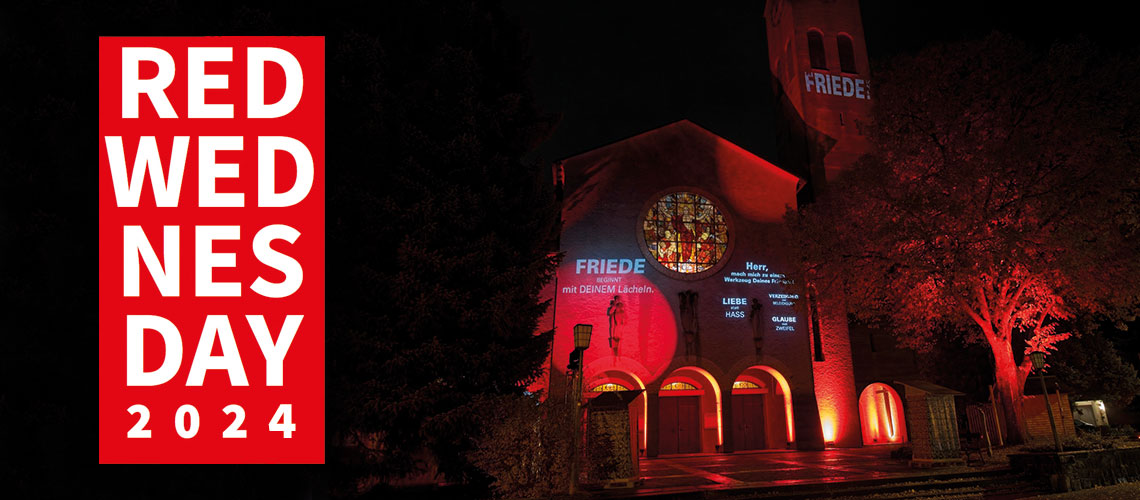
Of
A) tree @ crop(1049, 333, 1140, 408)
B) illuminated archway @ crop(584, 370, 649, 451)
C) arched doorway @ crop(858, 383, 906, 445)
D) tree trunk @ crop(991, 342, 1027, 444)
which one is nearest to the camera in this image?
tree trunk @ crop(991, 342, 1027, 444)

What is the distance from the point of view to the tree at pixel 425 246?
11.6m

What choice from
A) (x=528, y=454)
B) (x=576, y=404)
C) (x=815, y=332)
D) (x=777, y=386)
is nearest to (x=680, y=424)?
(x=777, y=386)

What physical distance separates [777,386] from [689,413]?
3535 mm

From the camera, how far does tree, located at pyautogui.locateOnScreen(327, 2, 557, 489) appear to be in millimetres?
11617

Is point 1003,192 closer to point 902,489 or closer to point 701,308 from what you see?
point 902,489

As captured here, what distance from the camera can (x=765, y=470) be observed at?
572 inches

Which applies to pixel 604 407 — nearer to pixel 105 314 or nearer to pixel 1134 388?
pixel 105 314

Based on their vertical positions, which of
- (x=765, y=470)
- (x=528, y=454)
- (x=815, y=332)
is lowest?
(x=765, y=470)

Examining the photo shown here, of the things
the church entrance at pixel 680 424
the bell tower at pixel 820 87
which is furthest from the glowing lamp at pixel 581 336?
the bell tower at pixel 820 87

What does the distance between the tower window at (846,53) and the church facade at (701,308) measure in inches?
360

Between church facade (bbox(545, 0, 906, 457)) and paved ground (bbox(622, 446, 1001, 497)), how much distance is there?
6.42 ft

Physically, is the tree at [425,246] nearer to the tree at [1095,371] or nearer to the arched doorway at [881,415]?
the arched doorway at [881,415]

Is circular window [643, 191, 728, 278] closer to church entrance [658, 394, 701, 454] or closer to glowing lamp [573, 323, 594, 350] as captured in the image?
church entrance [658, 394, 701, 454]

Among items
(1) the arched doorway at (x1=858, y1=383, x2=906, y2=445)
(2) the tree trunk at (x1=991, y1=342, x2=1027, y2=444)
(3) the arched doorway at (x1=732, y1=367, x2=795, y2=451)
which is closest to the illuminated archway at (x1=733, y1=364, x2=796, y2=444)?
(3) the arched doorway at (x1=732, y1=367, x2=795, y2=451)
